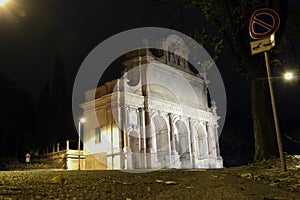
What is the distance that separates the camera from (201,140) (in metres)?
40.6

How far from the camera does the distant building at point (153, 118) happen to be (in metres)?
29.0

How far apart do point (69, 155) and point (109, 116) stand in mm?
5138

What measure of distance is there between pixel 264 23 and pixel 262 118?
11.7ft

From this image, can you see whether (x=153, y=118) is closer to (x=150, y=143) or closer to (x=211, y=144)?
(x=150, y=143)

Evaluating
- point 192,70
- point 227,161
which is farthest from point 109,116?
point 227,161

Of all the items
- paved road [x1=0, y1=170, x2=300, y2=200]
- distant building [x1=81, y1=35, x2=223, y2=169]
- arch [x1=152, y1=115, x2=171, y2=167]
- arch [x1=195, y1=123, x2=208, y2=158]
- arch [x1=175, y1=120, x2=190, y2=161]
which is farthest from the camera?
arch [x1=195, y1=123, x2=208, y2=158]

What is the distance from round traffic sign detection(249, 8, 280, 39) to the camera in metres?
7.50

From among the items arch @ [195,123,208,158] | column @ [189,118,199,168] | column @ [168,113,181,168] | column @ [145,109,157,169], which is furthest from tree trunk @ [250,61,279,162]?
arch @ [195,123,208,158]

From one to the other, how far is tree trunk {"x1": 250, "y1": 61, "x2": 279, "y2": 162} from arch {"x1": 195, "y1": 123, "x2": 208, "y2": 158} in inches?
1141

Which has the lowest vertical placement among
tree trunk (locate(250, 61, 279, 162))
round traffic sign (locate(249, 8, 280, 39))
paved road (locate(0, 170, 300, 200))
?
paved road (locate(0, 170, 300, 200))

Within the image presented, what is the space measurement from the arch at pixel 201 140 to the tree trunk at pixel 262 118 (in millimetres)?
28985

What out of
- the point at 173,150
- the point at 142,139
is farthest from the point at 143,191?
the point at 173,150

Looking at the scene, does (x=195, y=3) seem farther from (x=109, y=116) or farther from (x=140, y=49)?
(x=140, y=49)

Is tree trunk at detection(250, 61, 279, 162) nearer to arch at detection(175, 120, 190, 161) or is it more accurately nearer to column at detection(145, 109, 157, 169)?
column at detection(145, 109, 157, 169)
